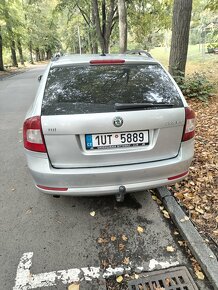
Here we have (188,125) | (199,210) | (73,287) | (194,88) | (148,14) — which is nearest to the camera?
(73,287)

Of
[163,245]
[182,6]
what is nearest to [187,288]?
[163,245]

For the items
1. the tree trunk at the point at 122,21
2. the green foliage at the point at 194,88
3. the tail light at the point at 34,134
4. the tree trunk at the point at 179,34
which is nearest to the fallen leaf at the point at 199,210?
the tail light at the point at 34,134

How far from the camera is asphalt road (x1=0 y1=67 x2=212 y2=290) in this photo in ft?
8.26

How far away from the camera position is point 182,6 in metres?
7.00

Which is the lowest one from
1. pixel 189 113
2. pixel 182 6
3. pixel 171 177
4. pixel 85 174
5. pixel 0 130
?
pixel 0 130

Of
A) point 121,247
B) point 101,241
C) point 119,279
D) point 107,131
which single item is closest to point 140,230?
point 121,247

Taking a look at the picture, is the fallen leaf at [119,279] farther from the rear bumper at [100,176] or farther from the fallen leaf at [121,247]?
the rear bumper at [100,176]

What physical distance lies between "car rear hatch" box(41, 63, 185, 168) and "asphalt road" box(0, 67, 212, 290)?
0.82 m

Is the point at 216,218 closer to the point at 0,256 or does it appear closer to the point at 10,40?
the point at 0,256

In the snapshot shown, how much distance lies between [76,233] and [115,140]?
114cm

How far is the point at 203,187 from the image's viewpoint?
3.57 meters

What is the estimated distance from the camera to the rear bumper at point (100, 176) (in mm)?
2543

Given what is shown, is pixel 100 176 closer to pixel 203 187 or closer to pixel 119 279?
pixel 119 279

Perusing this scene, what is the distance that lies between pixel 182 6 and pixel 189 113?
5.48m
